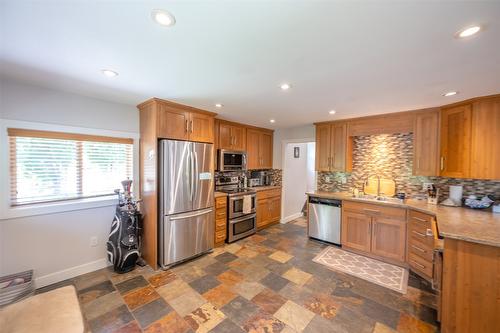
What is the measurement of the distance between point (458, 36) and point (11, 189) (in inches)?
167

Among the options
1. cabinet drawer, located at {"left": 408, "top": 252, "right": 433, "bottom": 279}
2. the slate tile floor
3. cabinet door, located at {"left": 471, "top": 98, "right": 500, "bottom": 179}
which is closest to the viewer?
the slate tile floor

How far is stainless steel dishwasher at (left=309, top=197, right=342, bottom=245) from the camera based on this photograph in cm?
361

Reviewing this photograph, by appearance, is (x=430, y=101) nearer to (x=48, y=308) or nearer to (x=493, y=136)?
(x=493, y=136)

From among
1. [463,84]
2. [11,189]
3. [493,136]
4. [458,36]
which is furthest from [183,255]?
[493,136]

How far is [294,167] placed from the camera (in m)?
5.34

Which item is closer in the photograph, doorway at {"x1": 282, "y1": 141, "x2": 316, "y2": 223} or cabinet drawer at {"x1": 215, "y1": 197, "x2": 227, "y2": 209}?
cabinet drawer at {"x1": 215, "y1": 197, "x2": 227, "y2": 209}

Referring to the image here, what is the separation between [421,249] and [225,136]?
3.56 m

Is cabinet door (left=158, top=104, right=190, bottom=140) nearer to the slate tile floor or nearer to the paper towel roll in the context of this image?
the slate tile floor

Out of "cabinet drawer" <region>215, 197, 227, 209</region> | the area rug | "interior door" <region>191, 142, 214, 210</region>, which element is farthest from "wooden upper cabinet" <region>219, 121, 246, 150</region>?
the area rug

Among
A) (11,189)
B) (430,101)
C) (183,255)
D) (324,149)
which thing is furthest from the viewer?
(324,149)

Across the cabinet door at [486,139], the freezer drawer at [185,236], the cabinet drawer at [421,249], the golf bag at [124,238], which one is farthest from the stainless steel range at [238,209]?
the cabinet door at [486,139]

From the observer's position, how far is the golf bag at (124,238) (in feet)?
8.77

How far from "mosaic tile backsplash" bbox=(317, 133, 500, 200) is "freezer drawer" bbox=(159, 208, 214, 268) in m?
2.76

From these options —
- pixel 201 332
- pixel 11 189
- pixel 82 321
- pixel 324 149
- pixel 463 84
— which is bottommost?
pixel 201 332
